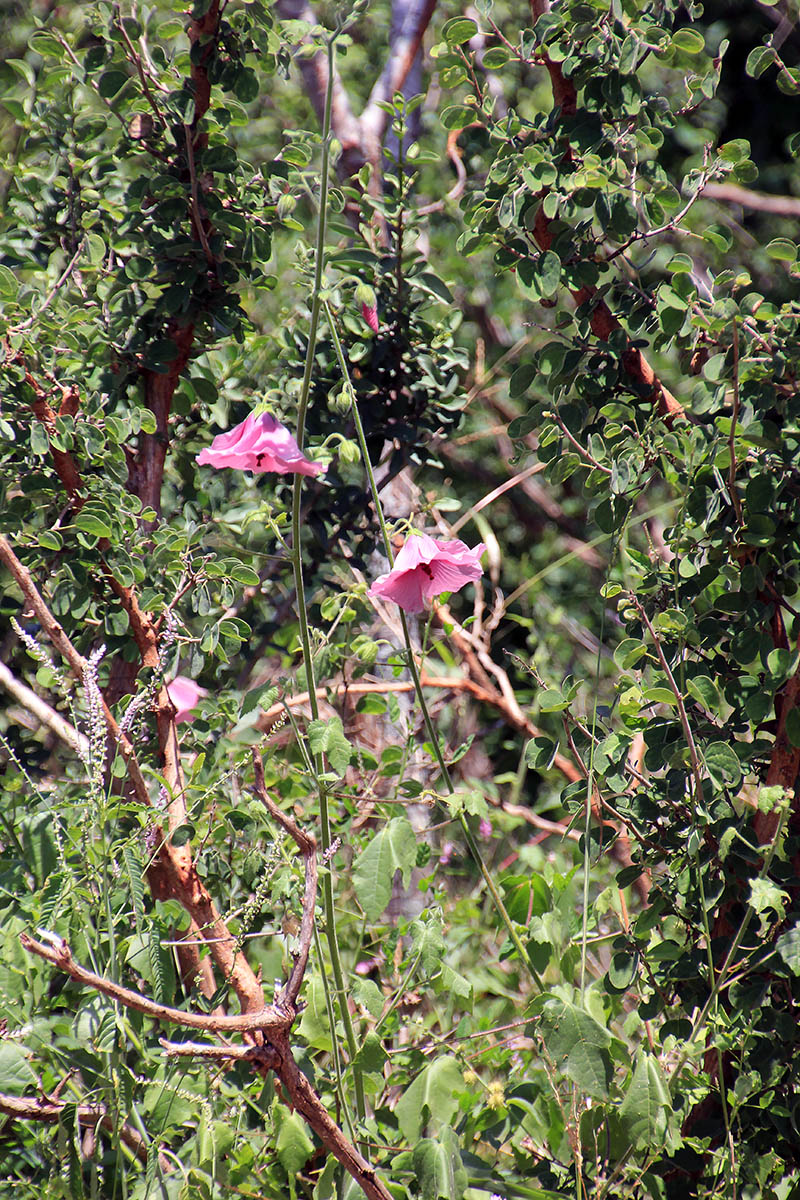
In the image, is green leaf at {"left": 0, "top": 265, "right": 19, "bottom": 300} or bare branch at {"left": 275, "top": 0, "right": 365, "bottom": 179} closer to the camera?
green leaf at {"left": 0, "top": 265, "right": 19, "bottom": 300}

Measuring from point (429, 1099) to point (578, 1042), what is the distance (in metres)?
0.17

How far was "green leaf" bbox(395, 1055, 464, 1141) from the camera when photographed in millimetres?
829

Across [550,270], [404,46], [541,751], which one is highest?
[404,46]

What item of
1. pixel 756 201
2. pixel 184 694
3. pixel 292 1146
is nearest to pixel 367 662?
pixel 184 694

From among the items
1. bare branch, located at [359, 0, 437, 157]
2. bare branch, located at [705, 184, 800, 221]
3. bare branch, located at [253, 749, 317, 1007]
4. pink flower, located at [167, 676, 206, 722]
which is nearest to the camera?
bare branch, located at [253, 749, 317, 1007]

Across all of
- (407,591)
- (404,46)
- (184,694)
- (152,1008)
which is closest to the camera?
(152,1008)

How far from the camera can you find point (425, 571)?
945 millimetres

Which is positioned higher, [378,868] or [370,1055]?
[378,868]

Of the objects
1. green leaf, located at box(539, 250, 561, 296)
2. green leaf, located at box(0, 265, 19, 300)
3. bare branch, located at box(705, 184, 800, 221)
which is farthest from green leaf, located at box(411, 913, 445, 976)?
bare branch, located at box(705, 184, 800, 221)

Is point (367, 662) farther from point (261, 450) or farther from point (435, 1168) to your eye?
point (435, 1168)

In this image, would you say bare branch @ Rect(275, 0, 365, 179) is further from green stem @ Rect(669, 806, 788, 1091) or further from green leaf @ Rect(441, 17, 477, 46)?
green stem @ Rect(669, 806, 788, 1091)

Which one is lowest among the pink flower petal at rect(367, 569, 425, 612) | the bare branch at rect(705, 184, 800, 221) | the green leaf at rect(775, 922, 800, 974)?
the bare branch at rect(705, 184, 800, 221)

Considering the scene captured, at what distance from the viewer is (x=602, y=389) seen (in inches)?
36.9

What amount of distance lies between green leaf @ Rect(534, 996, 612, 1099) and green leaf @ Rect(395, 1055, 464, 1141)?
14cm
